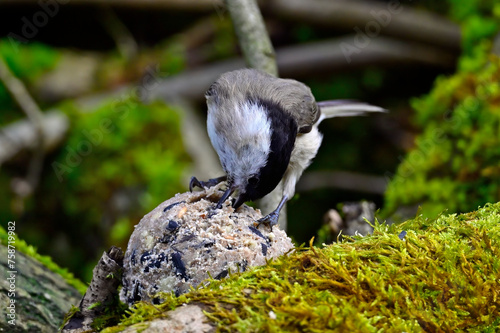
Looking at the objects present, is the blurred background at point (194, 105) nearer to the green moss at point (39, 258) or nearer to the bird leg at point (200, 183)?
the bird leg at point (200, 183)

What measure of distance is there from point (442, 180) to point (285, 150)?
93.1 inches

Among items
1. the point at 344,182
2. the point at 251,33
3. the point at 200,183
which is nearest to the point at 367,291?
the point at 200,183

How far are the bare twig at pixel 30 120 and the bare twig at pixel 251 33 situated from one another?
3227mm

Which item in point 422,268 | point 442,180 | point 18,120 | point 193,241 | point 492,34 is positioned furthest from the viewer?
point 18,120

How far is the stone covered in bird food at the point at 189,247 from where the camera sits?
7.14 feet

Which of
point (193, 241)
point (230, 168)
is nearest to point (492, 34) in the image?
point (230, 168)

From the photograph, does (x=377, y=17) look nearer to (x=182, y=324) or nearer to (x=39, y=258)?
(x=39, y=258)

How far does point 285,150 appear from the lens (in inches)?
117

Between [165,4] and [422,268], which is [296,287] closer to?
[422,268]

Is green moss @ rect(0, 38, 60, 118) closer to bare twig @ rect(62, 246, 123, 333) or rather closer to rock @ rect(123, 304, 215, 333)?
bare twig @ rect(62, 246, 123, 333)

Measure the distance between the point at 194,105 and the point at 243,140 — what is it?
4.74 meters

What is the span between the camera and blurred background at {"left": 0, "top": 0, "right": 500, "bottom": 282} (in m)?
5.08

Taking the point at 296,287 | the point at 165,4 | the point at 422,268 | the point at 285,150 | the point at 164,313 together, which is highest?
the point at 165,4

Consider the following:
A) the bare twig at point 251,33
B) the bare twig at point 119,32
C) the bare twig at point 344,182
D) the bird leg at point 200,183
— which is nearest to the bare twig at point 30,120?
the bare twig at point 119,32
